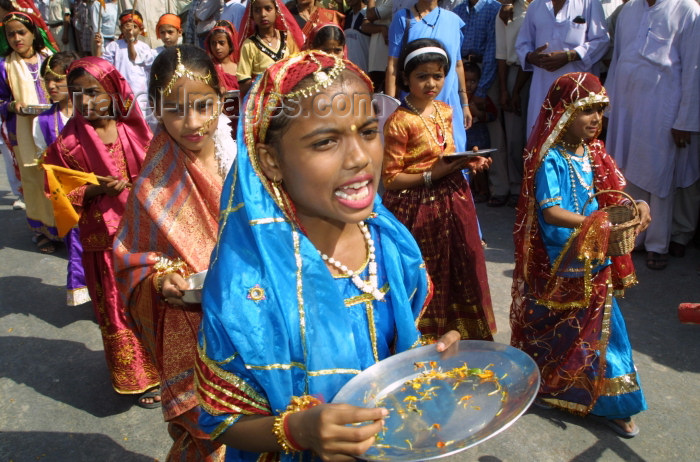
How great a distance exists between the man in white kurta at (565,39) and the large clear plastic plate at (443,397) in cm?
507

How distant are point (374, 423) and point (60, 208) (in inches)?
116

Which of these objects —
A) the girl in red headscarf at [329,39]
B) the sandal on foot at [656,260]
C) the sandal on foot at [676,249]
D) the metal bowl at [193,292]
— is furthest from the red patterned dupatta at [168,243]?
the sandal on foot at [676,249]

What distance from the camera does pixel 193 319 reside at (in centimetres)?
252

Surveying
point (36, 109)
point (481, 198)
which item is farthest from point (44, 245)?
point (481, 198)

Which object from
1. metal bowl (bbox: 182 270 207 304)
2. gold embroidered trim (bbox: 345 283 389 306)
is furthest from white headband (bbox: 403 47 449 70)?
gold embroidered trim (bbox: 345 283 389 306)

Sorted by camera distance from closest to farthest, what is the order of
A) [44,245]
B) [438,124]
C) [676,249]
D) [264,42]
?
[438,124] → [676,249] → [264,42] → [44,245]

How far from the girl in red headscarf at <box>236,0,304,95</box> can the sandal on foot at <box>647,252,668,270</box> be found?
411cm

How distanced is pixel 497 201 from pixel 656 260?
2.29m

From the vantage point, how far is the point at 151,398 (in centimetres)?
383

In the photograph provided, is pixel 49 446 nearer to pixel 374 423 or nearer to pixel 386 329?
pixel 386 329

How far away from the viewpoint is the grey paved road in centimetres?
323

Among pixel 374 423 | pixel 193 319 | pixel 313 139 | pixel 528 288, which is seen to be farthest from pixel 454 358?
pixel 528 288

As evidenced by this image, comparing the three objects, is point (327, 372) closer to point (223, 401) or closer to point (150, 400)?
point (223, 401)

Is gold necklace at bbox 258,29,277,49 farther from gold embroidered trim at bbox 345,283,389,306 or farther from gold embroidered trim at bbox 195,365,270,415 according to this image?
gold embroidered trim at bbox 195,365,270,415
